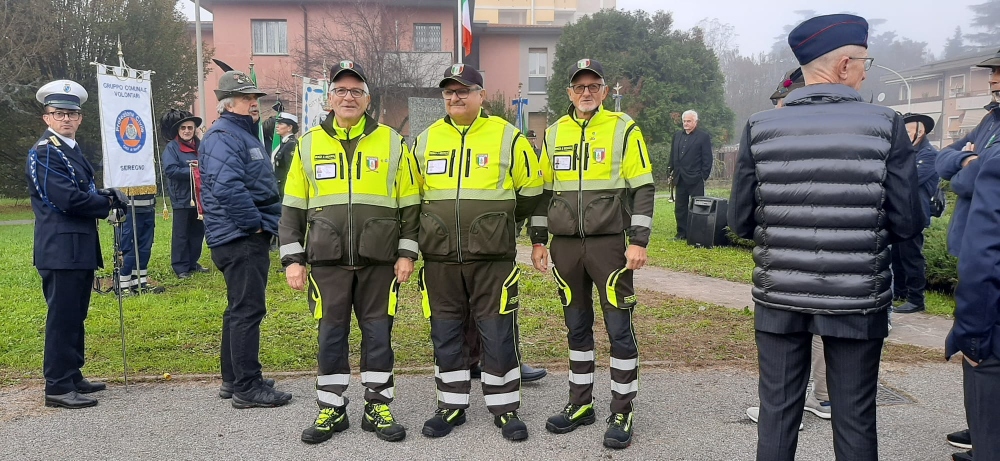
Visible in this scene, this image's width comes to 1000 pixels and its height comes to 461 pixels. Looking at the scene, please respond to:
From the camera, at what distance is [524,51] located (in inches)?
1476

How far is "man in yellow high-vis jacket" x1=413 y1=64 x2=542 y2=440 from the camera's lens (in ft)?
14.8

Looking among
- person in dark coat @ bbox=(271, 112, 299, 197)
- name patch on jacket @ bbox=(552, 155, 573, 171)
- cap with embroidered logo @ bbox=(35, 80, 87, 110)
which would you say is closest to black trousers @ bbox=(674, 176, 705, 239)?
person in dark coat @ bbox=(271, 112, 299, 197)

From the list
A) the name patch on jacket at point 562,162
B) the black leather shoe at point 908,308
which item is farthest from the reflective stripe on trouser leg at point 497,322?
the black leather shoe at point 908,308

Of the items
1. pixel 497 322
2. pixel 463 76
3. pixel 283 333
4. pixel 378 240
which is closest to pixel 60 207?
pixel 378 240

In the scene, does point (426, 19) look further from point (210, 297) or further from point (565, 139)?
point (565, 139)

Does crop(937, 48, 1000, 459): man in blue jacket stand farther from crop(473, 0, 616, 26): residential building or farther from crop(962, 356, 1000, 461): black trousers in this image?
crop(473, 0, 616, 26): residential building

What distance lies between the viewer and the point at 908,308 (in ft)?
25.9

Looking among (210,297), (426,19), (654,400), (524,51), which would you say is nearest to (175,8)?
(426,19)

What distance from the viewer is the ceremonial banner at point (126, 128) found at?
824 cm

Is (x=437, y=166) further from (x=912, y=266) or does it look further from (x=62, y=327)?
(x=912, y=266)

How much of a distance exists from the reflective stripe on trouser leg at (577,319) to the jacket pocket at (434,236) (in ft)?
2.33

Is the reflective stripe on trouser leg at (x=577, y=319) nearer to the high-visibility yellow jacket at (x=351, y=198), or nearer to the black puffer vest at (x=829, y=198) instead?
the high-visibility yellow jacket at (x=351, y=198)

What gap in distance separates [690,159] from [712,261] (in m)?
2.60

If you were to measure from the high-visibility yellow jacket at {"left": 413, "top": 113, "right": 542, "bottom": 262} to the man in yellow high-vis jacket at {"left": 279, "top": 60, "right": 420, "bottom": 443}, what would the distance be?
14 centimetres
